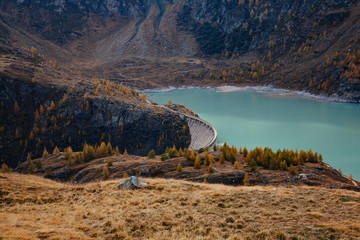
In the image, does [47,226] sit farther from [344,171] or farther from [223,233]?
[344,171]

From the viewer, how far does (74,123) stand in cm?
6406

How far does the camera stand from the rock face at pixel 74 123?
192 feet

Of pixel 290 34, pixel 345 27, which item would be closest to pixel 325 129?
pixel 345 27

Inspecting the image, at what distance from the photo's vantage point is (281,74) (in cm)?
13975

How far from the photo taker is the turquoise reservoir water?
194 ft

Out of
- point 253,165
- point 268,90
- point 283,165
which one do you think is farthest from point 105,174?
point 268,90

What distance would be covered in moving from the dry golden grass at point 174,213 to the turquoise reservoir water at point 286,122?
37.3 m

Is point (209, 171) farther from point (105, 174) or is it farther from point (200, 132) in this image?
point (200, 132)

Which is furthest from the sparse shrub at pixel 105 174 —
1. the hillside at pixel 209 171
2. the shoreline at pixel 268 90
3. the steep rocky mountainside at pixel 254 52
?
the steep rocky mountainside at pixel 254 52

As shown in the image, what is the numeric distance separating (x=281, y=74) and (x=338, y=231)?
465 feet

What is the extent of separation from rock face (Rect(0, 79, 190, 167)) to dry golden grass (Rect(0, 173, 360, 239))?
4115 centimetres

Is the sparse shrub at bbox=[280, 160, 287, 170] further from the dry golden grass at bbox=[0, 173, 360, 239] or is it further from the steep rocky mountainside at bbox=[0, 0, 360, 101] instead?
the steep rocky mountainside at bbox=[0, 0, 360, 101]

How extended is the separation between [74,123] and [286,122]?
65.6 metres

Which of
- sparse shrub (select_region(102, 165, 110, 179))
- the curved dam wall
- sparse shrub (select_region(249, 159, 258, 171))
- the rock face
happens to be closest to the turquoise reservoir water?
the curved dam wall
